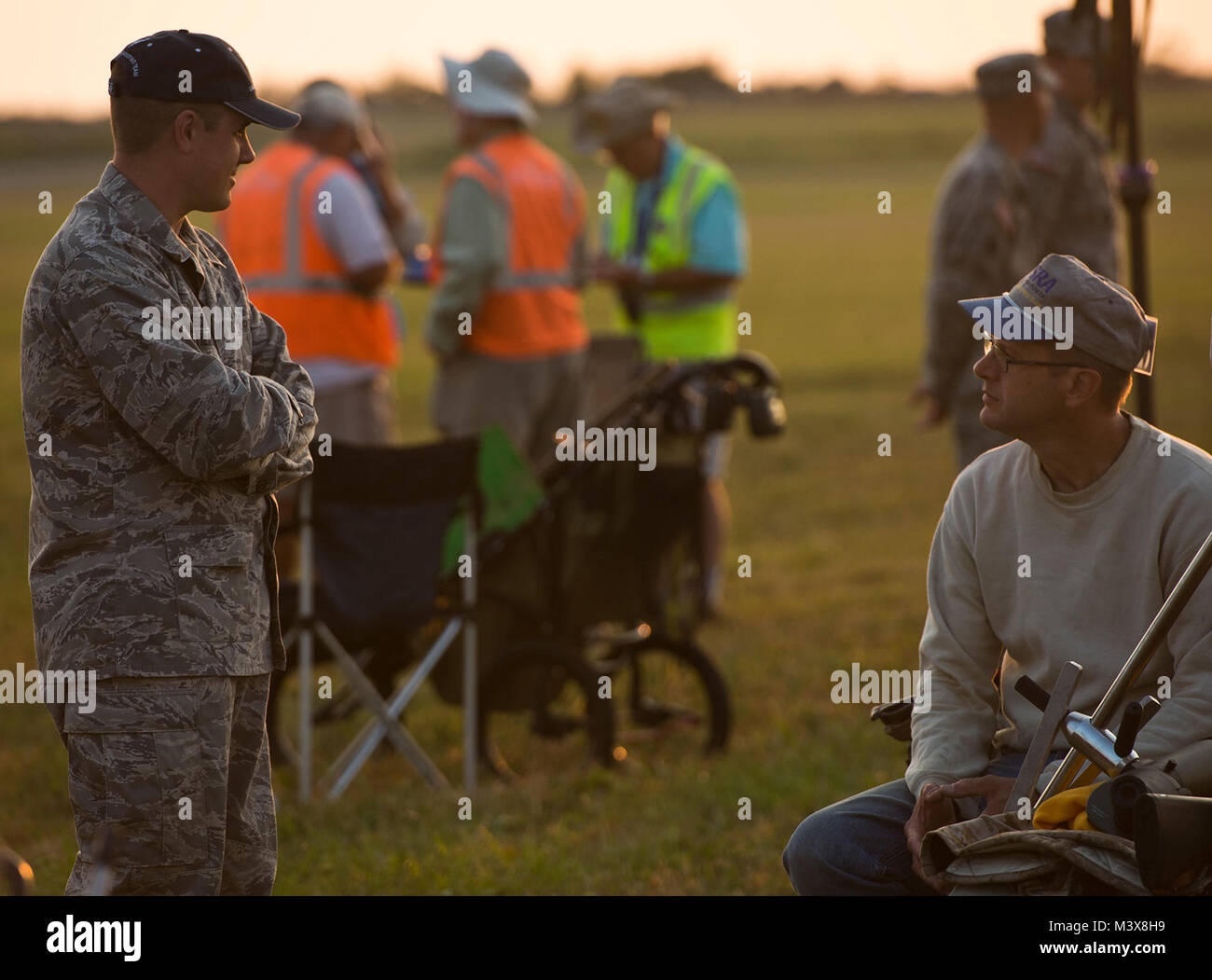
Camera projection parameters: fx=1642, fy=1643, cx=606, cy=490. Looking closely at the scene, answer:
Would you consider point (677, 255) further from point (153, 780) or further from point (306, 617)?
point (153, 780)

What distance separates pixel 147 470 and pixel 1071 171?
4.53 metres

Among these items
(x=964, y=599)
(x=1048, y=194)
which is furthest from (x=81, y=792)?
(x=1048, y=194)

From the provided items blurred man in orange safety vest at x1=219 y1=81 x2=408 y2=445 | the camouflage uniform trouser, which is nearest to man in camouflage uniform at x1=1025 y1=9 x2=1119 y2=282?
blurred man in orange safety vest at x1=219 y1=81 x2=408 y2=445

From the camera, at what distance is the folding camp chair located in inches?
231

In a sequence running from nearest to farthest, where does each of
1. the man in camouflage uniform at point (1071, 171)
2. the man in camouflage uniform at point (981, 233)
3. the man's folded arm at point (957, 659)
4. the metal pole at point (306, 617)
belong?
1. the man's folded arm at point (957, 659)
2. the metal pole at point (306, 617)
3. the man in camouflage uniform at point (981, 233)
4. the man in camouflage uniform at point (1071, 171)

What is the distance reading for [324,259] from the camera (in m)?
6.95

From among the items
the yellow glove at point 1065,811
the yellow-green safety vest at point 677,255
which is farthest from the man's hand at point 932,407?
the yellow glove at point 1065,811

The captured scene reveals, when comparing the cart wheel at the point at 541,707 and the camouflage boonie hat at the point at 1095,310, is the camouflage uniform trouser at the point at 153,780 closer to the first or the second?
the camouflage boonie hat at the point at 1095,310

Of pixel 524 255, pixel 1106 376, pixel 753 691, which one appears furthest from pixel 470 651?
pixel 1106 376

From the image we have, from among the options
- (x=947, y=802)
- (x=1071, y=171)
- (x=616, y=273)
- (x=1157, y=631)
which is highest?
(x=1071, y=171)

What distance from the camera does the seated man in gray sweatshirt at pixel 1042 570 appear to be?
324 cm

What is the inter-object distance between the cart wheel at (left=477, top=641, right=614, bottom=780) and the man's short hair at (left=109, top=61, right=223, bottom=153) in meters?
3.15

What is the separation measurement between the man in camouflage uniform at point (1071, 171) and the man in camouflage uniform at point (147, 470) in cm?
405
